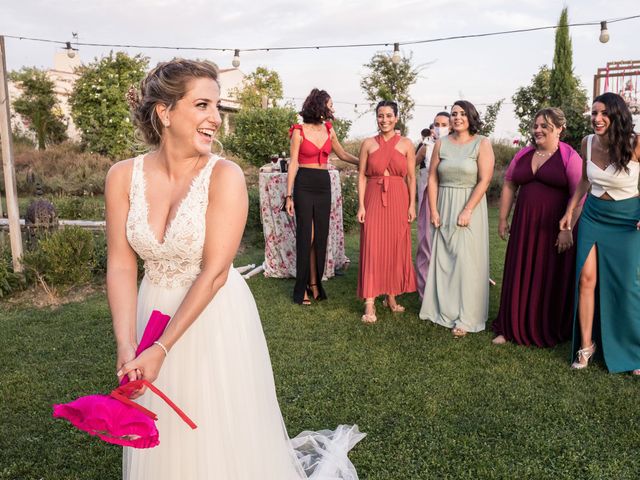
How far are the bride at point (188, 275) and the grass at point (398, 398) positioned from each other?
1.23 m

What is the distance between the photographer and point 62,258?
676cm

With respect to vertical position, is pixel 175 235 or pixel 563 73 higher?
pixel 563 73

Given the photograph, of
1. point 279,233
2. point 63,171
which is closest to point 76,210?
point 279,233

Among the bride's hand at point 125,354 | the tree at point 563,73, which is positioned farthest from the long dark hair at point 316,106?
the tree at point 563,73

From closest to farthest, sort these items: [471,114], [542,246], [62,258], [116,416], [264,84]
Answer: [116,416] < [542,246] < [471,114] < [62,258] < [264,84]

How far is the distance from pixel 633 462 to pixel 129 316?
9.23 ft

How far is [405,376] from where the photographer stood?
436 cm

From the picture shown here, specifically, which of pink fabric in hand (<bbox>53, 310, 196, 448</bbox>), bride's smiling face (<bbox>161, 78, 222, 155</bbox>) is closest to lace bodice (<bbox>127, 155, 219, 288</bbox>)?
bride's smiling face (<bbox>161, 78, 222, 155</bbox>)

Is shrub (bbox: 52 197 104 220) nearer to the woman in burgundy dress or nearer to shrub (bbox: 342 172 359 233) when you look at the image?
shrub (bbox: 342 172 359 233)

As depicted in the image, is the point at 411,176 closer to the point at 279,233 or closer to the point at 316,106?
the point at 316,106

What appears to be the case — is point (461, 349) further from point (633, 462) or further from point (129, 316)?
point (129, 316)

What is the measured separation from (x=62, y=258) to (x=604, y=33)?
9426 millimetres

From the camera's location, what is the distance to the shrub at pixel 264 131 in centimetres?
1741

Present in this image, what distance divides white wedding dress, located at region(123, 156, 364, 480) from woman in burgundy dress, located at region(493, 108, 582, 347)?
3.49 m
